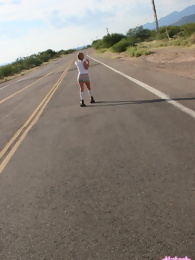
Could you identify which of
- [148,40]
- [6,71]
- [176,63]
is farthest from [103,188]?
[148,40]

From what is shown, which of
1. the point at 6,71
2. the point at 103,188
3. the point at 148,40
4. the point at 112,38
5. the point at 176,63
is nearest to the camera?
the point at 103,188

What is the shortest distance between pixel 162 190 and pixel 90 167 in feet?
5.15

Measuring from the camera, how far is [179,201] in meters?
3.31

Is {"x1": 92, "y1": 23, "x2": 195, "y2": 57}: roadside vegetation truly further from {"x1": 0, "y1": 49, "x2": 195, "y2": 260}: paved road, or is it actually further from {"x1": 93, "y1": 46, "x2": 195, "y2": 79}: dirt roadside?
{"x1": 0, "y1": 49, "x2": 195, "y2": 260}: paved road

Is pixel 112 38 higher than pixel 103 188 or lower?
lower

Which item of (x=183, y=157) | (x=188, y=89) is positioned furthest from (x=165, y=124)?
(x=188, y=89)

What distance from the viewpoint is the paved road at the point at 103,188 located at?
2.90m

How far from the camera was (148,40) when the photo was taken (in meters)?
59.8

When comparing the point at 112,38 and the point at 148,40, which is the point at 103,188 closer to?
the point at 148,40

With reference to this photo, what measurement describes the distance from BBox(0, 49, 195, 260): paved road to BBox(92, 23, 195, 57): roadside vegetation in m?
21.9

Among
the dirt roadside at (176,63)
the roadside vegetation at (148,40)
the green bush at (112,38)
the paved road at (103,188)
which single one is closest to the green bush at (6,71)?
the roadside vegetation at (148,40)

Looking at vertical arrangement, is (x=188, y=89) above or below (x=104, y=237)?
below

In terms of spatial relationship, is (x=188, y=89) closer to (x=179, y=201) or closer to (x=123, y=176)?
(x=123, y=176)

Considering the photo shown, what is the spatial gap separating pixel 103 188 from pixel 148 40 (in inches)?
2358
